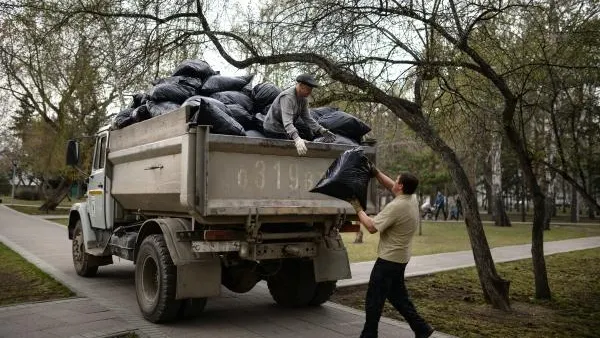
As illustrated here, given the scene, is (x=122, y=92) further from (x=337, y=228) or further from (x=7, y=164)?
(x=7, y=164)

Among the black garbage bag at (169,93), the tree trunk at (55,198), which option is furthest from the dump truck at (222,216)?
the tree trunk at (55,198)

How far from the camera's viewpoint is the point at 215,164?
18.0 ft

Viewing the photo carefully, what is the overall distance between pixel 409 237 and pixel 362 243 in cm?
1033

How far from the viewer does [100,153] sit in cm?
852

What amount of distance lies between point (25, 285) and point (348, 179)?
597cm

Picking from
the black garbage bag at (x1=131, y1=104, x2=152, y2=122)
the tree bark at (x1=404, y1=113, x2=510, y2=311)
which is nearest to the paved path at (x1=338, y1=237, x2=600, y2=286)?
the tree bark at (x1=404, y1=113, x2=510, y2=311)

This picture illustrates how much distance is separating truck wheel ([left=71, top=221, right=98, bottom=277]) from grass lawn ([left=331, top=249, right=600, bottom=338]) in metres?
4.11

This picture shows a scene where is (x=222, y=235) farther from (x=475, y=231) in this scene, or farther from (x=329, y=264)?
(x=475, y=231)

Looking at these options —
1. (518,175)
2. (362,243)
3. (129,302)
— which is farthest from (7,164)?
(129,302)

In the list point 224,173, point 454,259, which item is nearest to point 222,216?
point 224,173

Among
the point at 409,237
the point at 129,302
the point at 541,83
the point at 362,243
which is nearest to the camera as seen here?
the point at 409,237

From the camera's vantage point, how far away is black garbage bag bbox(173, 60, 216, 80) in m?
7.46

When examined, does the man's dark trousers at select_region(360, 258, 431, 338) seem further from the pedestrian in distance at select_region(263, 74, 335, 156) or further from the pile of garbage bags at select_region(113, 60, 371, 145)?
the pile of garbage bags at select_region(113, 60, 371, 145)

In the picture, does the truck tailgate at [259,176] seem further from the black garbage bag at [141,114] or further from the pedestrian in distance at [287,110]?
the black garbage bag at [141,114]
